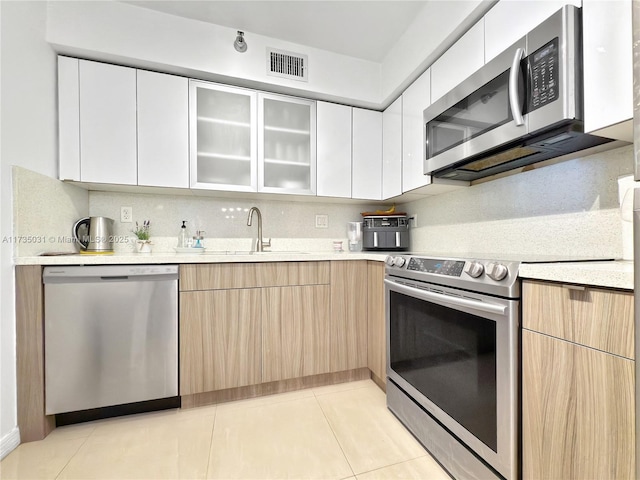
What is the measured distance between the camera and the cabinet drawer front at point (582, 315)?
649 mm

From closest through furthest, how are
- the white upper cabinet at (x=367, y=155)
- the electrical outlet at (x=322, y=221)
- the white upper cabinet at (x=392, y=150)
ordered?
the white upper cabinet at (x=392, y=150) < the white upper cabinet at (x=367, y=155) < the electrical outlet at (x=322, y=221)

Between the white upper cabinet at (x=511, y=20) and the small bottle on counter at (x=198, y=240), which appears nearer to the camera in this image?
the white upper cabinet at (x=511, y=20)

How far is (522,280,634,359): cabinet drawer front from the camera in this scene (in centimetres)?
65

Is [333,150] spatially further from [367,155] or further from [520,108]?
[520,108]

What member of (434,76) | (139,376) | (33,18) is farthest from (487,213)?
(33,18)

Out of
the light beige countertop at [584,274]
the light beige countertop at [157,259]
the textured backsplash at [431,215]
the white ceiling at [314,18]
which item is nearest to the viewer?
the light beige countertop at [584,274]

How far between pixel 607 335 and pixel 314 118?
1986mm

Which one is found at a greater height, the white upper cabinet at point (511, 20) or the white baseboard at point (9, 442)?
the white upper cabinet at point (511, 20)

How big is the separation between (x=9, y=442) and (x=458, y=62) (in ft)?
9.39

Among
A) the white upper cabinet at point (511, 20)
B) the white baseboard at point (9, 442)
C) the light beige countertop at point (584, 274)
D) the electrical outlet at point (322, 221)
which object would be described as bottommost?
the white baseboard at point (9, 442)

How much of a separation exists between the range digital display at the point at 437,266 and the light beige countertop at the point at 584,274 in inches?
9.6

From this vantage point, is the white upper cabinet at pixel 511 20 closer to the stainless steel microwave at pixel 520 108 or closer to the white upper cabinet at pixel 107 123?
the stainless steel microwave at pixel 520 108

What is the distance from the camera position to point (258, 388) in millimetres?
1734

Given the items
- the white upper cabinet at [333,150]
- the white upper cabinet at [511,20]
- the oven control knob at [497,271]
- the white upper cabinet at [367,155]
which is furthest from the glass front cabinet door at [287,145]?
the oven control knob at [497,271]
